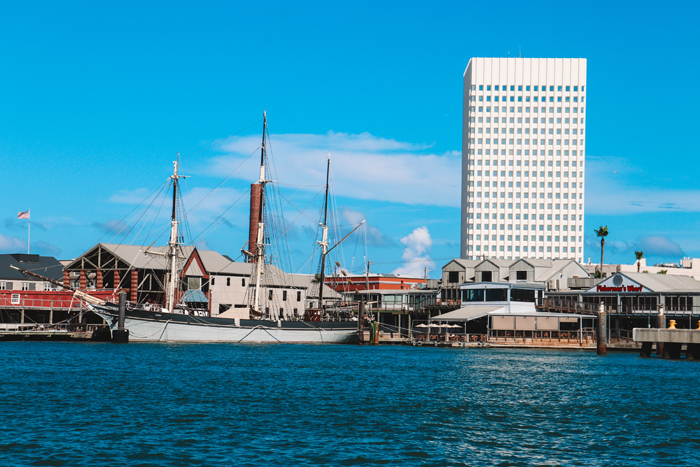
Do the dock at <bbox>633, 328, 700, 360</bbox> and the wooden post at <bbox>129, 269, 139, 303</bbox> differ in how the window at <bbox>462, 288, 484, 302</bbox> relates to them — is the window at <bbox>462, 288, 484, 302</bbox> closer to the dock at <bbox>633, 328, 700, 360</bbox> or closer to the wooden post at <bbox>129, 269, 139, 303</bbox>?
the dock at <bbox>633, 328, 700, 360</bbox>

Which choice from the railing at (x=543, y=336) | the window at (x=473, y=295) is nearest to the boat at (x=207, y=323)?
the window at (x=473, y=295)

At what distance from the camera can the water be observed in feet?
90.0

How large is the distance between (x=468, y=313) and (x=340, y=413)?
64244mm

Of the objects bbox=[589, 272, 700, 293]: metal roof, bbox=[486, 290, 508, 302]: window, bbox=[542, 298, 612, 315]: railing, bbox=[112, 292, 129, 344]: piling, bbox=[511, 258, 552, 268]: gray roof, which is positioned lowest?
bbox=[112, 292, 129, 344]: piling

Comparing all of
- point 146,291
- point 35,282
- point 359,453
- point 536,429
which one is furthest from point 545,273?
point 359,453

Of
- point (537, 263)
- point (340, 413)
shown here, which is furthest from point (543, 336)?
point (340, 413)

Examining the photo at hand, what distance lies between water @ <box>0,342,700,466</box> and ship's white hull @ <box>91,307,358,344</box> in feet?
81.5

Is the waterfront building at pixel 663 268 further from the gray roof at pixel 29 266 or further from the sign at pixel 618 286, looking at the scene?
the gray roof at pixel 29 266

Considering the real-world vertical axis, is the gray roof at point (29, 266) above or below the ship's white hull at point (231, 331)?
above

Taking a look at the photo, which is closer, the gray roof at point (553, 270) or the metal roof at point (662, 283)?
the metal roof at point (662, 283)

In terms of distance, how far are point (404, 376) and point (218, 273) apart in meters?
70.8

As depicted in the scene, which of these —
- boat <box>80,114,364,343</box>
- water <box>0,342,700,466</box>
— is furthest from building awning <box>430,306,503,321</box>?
water <box>0,342,700,466</box>

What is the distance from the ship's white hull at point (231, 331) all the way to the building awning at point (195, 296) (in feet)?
71.5

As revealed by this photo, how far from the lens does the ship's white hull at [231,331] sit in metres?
90.2
